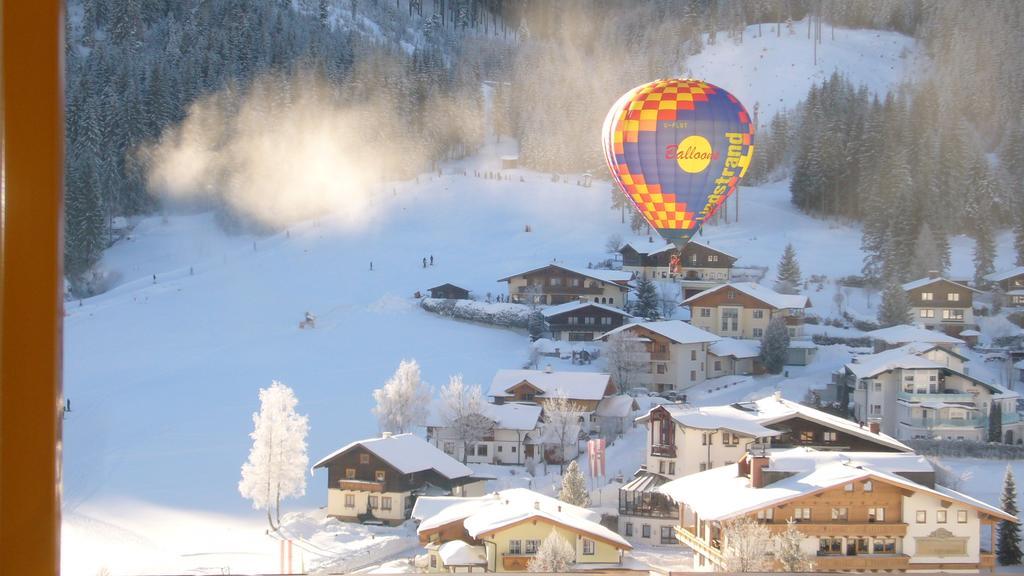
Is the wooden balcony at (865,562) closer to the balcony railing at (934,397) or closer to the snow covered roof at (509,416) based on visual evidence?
the snow covered roof at (509,416)

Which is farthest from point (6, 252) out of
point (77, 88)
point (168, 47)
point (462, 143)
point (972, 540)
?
point (168, 47)

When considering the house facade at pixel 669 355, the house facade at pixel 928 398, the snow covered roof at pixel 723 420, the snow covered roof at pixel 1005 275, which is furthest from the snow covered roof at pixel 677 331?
the snow covered roof at pixel 1005 275

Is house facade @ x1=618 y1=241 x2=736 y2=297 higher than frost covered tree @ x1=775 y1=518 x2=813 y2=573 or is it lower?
higher

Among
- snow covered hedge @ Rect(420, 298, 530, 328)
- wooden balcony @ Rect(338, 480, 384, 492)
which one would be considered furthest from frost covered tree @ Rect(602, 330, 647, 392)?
wooden balcony @ Rect(338, 480, 384, 492)

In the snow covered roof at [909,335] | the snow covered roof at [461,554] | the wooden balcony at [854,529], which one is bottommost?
the snow covered roof at [461,554]

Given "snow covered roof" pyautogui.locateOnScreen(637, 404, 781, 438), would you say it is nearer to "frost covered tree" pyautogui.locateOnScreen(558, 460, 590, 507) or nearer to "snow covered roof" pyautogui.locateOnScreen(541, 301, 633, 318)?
"frost covered tree" pyautogui.locateOnScreen(558, 460, 590, 507)

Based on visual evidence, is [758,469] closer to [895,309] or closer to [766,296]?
[766,296]
